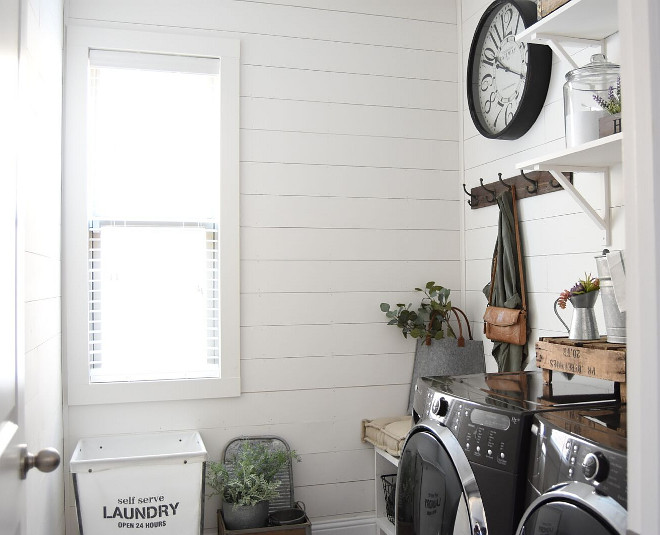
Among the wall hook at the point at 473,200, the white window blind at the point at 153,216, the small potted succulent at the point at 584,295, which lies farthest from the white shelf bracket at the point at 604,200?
the white window blind at the point at 153,216

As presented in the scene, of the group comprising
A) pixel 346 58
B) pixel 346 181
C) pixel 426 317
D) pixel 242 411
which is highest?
pixel 346 58

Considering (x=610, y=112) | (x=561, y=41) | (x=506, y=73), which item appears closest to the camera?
(x=610, y=112)

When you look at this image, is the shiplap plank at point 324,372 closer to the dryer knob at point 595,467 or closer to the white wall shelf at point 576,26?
the white wall shelf at point 576,26

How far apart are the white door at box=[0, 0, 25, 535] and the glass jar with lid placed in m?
1.51

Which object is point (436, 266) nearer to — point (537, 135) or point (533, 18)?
point (537, 135)

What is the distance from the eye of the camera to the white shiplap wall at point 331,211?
2.99 m

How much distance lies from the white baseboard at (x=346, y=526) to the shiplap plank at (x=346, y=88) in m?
1.87

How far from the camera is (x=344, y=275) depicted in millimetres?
3107

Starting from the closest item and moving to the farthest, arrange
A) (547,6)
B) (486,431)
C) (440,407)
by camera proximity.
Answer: (486,431) → (440,407) → (547,6)

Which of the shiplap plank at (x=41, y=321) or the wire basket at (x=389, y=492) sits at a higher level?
the shiplap plank at (x=41, y=321)

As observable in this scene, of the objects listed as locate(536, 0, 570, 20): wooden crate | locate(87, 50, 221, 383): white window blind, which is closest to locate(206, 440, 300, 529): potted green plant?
locate(87, 50, 221, 383): white window blind

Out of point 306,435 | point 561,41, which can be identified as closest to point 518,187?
point 561,41

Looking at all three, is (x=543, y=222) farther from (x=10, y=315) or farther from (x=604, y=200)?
(x=10, y=315)

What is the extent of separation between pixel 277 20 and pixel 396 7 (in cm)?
57
